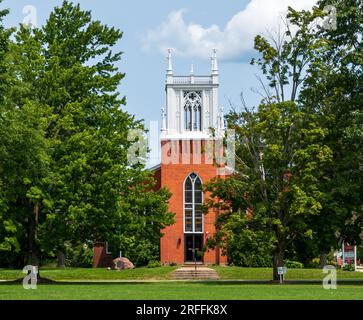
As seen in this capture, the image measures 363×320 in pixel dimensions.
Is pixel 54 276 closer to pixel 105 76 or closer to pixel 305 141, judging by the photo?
pixel 105 76

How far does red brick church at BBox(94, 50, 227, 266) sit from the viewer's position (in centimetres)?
5744

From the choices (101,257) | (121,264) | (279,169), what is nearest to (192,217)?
(121,264)

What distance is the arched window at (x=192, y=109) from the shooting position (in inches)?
2411

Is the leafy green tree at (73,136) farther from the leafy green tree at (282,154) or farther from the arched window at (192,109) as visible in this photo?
the arched window at (192,109)

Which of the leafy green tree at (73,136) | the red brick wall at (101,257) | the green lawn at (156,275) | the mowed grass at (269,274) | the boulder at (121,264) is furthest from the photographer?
the red brick wall at (101,257)

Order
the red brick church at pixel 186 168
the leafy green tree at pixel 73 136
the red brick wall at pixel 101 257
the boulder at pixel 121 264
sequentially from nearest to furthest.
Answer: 1. the leafy green tree at pixel 73 136
2. the boulder at pixel 121 264
3. the red brick church at pixel 186 168
4. the red brick wall at pixel 101 257

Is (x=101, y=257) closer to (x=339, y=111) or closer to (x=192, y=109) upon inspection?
(x=192, y=109)

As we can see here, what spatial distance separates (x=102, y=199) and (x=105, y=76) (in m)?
6.84

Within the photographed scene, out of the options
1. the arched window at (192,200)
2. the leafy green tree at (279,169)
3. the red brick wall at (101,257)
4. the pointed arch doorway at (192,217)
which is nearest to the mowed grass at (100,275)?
the leafy green tree at (279,169)

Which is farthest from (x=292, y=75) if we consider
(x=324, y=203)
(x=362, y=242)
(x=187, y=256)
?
(x=187, y=256)

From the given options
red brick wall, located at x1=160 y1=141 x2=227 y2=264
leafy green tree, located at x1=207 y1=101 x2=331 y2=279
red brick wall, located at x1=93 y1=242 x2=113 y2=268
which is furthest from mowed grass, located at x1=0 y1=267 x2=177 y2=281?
red brick wall, located at x1=93 y1=242 x2=113 y2=268

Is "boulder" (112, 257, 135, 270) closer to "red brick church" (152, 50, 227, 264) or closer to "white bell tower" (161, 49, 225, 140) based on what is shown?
"red brick church" (152, 50, 227, 264)

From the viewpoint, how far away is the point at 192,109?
61625 millimetres

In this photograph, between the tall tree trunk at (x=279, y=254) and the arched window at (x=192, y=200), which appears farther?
the arched window at (x=192, y=200)
